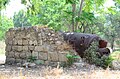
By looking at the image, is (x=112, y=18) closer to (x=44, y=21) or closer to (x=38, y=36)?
(x=44, y=21)

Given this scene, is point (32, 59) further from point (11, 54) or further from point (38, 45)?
point (11, 54)

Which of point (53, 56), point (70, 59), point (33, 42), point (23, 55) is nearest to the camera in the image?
point (70, 59)

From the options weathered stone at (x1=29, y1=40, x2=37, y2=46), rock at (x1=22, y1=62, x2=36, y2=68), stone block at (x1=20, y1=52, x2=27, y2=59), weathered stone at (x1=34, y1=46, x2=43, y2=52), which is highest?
weathered stone at (x1=29, y1=40, x2=37, y2=46)

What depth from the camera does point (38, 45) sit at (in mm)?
11188

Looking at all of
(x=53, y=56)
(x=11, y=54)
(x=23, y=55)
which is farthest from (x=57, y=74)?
(x=11, y=54)

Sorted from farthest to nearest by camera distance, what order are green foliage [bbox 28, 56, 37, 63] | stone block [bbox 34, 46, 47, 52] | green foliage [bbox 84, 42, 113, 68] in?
green foliage [bbox 28, 56, 37, 63] < stone block [bbox 34, 46, 47, 52] < green foliage [bbox 84, 42, 113, 68]

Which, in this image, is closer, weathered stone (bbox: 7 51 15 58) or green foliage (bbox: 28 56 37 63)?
green foliage (bbox: 28 56 37 63)

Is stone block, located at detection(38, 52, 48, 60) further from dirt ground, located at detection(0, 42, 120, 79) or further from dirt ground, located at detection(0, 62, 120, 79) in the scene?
dirt ground, located at detection(0, 62, 120, 79)

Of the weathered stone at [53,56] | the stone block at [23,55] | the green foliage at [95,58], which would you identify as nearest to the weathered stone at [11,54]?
the stone block at [23,55]

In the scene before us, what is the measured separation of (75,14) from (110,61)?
16.4 ft

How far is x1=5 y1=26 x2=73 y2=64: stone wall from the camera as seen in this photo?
10852 millimetres

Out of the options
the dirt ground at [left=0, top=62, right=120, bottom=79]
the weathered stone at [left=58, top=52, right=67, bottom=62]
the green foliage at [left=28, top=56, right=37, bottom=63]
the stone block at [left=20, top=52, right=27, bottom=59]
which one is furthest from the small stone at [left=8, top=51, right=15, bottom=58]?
the dirt ground at [left=0, top=62, right=120, bottom=79]

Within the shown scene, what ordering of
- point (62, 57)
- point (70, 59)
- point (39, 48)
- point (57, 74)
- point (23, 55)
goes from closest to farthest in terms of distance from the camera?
point (57, 74) → point (70, 59) → point (62, 57) → point (39, 48) → point (23, 55)

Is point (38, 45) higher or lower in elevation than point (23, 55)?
higher
